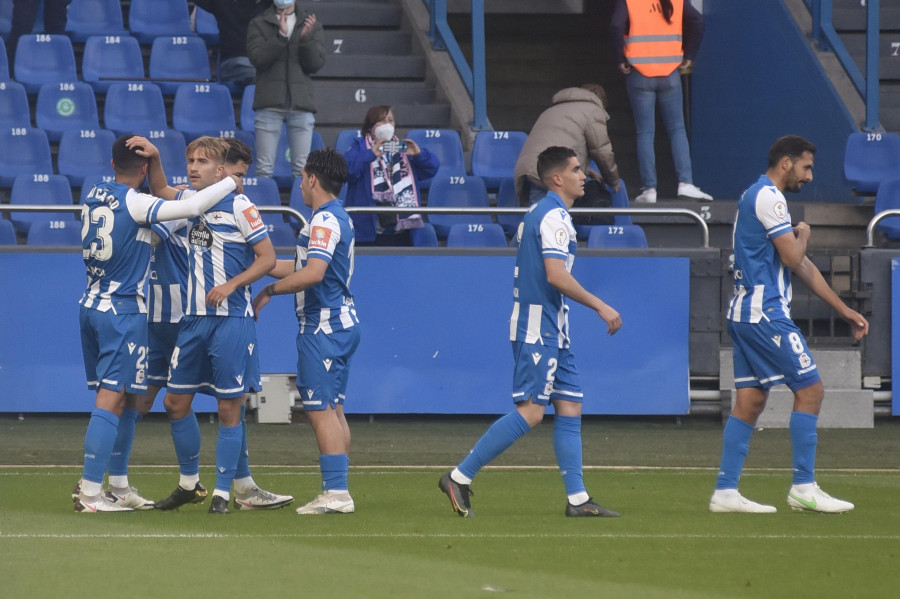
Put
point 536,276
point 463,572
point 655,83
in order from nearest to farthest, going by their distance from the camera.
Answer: point 463,572, point 536,276, point 655,83

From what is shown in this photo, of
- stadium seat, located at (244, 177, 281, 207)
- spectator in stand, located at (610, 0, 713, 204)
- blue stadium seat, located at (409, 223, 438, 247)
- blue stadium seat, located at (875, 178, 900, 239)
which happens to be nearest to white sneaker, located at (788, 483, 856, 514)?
blue stadium seat, located at (409, 223, 438, 247)

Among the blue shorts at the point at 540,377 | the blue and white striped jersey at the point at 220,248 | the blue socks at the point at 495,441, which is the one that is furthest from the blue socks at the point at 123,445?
the blue shorts at the point at 540,377

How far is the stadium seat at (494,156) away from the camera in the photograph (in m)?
13.9

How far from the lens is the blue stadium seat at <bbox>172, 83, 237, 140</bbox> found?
1427 centimetres

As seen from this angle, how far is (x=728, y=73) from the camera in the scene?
17.1 m

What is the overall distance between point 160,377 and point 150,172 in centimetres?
117

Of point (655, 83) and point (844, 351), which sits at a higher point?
point (655, 83)

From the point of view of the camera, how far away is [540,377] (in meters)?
7.36

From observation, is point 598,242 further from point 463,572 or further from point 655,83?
point 463,572

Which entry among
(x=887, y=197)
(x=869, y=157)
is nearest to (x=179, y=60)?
(x=869, y=157)

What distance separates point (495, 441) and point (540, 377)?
41cm

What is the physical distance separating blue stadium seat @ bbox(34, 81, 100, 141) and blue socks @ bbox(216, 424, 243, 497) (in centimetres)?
754

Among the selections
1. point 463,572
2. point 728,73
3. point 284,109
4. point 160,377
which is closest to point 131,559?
point 463,572

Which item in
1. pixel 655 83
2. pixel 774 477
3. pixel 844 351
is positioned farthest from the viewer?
pixel 655 83
